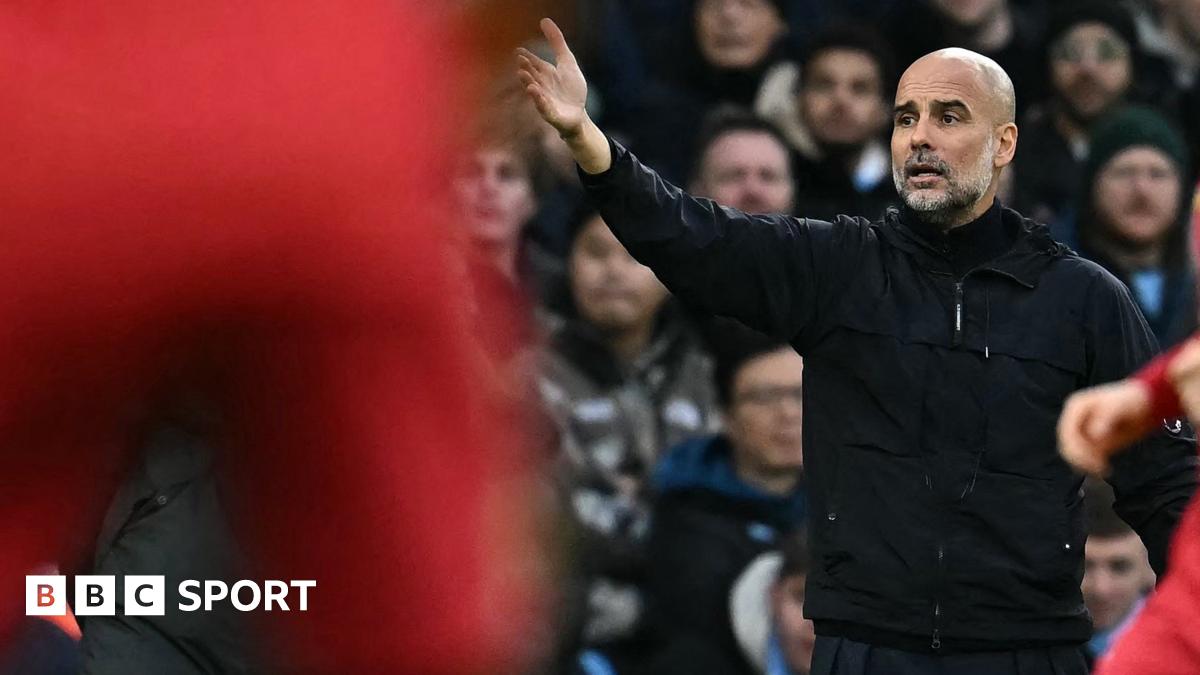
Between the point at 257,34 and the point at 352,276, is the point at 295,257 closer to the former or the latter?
the point at 352,276

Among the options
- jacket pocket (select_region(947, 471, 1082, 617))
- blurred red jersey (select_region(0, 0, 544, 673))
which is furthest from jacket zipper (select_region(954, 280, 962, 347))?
blurred red jersey (select_region(0, 0, 544, 673))

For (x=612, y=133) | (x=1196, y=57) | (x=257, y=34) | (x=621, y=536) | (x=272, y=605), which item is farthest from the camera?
(x=1196, y=57)

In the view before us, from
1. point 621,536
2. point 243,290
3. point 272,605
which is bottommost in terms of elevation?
point 621,536

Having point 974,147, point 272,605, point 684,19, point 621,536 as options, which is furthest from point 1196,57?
point 272,605

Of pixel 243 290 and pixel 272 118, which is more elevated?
pixel 272 118

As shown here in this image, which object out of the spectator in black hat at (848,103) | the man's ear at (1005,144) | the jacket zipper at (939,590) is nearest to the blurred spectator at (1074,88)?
the spectator in black hat at (848,103)

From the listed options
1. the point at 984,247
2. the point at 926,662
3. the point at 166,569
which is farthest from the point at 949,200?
the point at 166,569

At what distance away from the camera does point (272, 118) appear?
1446mm

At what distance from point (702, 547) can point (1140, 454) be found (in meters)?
1.84

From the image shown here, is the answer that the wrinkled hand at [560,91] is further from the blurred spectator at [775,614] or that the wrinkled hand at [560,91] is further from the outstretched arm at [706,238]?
the blurred spectator at [775,614]

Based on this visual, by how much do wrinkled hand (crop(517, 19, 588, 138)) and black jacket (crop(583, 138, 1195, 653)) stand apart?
4.8 inches

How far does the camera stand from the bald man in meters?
3.65

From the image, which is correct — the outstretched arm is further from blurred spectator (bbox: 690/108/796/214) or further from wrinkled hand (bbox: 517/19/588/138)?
blurred spectator (bbox: 690/108/796/214)

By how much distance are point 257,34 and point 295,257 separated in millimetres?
167
